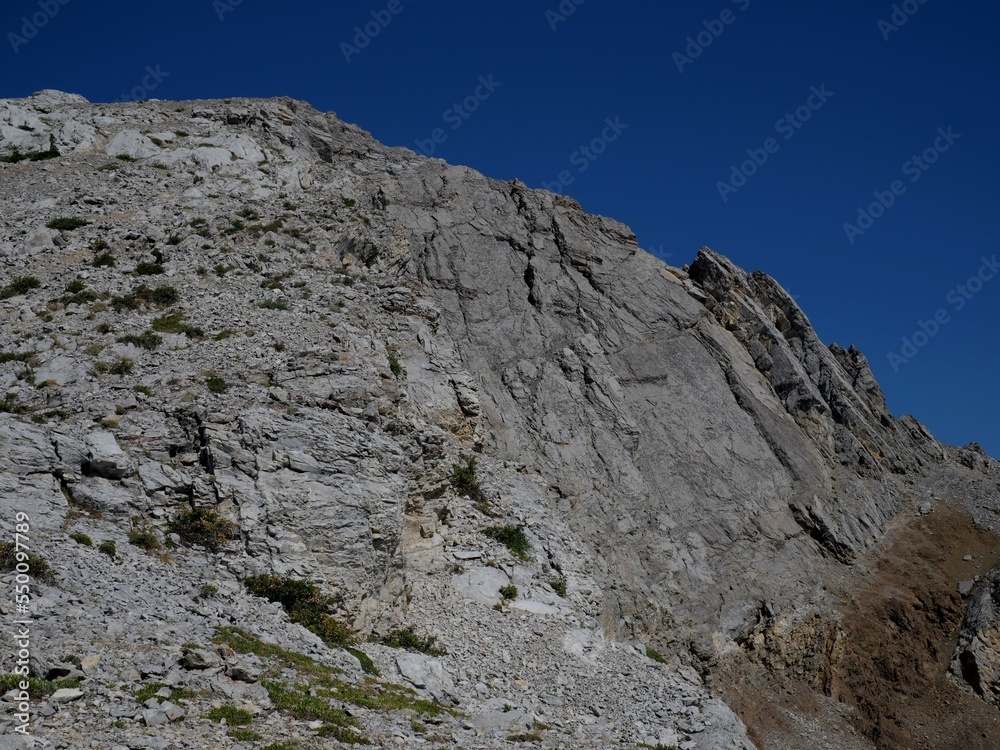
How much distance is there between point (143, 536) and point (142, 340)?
10256mm

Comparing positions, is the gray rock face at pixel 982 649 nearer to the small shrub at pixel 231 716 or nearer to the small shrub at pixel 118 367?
the small shrub at pixel 231 716

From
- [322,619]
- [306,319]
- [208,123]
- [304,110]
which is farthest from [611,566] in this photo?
[304,110]

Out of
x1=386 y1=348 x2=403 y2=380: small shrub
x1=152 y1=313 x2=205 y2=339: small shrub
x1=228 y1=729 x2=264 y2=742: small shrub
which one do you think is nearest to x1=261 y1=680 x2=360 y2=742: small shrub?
x1=228 y1=729 x2=264 y2=742: small shrub

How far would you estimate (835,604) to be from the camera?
33750mm

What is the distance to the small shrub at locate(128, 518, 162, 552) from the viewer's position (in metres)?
19.3

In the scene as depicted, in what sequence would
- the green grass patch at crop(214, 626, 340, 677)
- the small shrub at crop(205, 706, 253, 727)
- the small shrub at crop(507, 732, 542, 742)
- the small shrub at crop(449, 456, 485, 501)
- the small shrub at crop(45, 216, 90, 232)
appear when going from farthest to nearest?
the small shrub at crop(45, 216, 90, 232) < the small shrub at crop(449, 456, 485, 501) < the small shrub at crop(507, 732, 542, 742) < the green grass patch at crop(214, 626, 340, 677) < the small shrub at crop(205, 706, 253, 727)

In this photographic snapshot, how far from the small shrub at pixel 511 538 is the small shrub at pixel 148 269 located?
61.0 feet

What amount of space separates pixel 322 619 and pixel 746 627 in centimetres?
1926

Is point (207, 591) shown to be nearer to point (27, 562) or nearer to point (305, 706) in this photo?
point (27, 562)

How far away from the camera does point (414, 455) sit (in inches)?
1076

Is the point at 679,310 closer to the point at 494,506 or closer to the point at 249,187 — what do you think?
the point at 494,506

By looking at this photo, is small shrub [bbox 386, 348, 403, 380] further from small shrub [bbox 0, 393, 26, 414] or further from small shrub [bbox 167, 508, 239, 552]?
small shrub [bbox 0, 393, 26, 414]

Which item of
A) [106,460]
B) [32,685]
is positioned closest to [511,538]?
[106,460]

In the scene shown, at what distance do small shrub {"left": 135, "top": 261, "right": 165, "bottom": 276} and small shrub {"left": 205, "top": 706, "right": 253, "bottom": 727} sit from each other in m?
23.7
